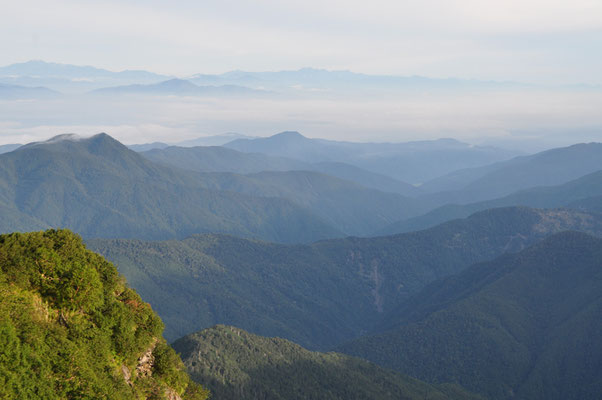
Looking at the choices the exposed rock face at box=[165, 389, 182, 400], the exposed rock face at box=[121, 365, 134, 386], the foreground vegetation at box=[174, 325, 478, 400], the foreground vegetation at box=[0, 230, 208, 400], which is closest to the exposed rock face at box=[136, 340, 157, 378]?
the foreground vegetation at box=[0, 230, 208, 400]

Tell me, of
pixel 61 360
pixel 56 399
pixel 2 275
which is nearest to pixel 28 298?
pixel 2 275

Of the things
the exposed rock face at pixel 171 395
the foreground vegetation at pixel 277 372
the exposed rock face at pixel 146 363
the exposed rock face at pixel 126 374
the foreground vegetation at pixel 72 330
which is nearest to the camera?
the foreground vegetation at pixel 72 330

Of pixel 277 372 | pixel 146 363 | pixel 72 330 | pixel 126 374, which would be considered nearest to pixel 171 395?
pixel 146 363

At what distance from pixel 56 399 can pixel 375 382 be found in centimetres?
13284

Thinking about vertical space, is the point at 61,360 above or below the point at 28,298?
below

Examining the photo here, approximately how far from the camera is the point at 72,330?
48.0 meters

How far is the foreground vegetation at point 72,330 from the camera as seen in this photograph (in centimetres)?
4134

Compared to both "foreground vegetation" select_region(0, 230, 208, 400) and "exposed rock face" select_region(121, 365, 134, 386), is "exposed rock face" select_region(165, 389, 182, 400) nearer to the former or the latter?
"foreground vegetation" select_region(0, 230, 208, 400)

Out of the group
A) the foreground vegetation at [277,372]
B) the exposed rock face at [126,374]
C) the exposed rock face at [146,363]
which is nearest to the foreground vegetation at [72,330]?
the exposed rock face at [126,374]

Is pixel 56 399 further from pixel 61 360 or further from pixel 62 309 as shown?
pixel 62 309

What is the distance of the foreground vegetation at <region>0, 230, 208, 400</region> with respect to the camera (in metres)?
41.3

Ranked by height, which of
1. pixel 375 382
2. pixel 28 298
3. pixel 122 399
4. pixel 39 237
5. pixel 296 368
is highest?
pixel 39 237

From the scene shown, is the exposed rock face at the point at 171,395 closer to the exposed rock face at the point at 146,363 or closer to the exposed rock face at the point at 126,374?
the exposed rock face at the point at 146,363

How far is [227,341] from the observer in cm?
14388
